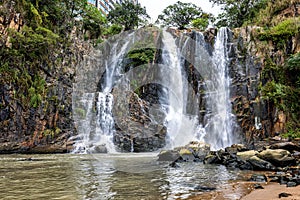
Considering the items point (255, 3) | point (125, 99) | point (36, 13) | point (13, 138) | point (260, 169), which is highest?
point (255, 3)

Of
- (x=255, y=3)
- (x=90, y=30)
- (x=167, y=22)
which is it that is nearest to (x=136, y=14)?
(x=167, y=22)

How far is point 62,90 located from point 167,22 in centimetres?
1676

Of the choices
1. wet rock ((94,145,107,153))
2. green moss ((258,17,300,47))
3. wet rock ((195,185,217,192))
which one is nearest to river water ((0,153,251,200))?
wet rock ((195,185,217,192))

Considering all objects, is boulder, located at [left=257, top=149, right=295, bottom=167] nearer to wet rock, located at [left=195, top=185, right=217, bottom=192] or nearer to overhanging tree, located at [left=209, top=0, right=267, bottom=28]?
wet rock, located at [left=195, top=185, right=217, bottom=192]

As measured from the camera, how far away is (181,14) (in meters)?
31.0

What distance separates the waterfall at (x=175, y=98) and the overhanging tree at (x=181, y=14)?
33.0 feet

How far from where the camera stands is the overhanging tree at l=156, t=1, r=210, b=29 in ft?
101

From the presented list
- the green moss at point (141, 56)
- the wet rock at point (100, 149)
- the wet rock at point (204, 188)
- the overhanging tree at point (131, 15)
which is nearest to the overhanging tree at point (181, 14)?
the overhanging tree at point (131, 15)

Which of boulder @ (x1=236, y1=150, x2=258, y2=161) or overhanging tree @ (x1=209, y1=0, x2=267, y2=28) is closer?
boulder @ (x1=236, y1=150, x2=258, y2=161)

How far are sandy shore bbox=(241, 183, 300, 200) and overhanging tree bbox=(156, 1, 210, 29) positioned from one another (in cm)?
2763

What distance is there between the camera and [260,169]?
24.6 ft

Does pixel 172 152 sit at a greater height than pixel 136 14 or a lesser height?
lesser

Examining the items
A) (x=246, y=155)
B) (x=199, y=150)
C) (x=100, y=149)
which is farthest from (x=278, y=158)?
(x=100, y=149)

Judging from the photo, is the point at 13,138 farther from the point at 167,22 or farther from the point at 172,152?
the point at 167,22
